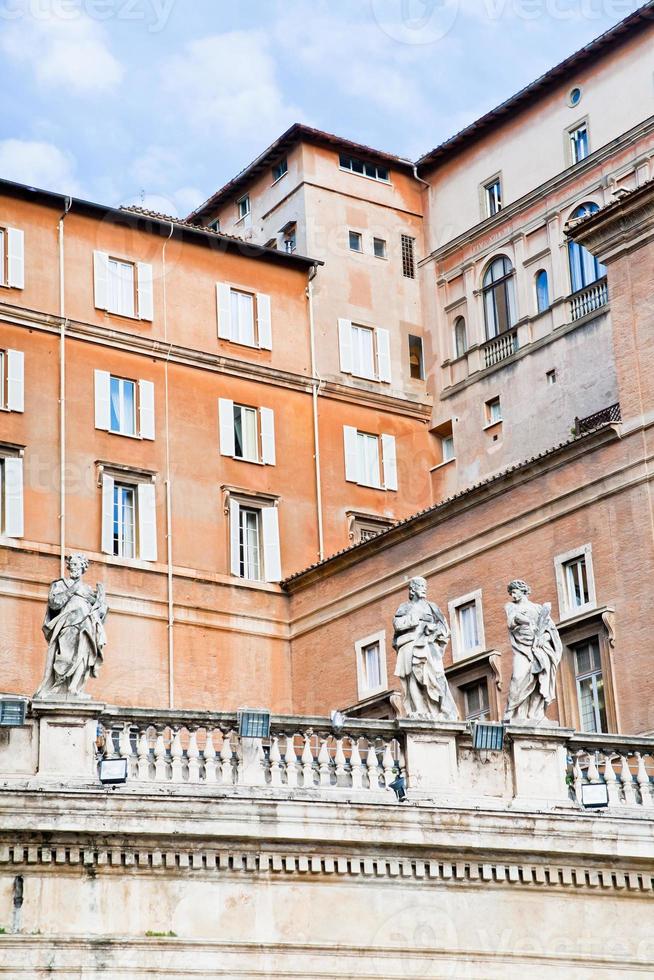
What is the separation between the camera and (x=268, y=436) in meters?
51.2

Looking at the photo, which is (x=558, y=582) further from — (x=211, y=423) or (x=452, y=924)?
(x=452, y=924)

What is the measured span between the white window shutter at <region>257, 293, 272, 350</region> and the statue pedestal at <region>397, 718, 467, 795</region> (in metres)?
28.0

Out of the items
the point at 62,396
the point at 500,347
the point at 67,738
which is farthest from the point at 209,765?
the point at 500,347

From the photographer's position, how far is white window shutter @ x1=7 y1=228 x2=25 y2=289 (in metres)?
48.7

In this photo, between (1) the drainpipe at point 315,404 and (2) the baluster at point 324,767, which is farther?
(1) the drainpipe at point 315,404

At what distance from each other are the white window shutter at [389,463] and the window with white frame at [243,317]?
401 centimetres

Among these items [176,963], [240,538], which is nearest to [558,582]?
[240,538]

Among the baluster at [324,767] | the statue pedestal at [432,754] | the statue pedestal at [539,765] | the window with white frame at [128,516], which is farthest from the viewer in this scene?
the window with white frame at [128,516]

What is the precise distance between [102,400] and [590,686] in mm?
15461

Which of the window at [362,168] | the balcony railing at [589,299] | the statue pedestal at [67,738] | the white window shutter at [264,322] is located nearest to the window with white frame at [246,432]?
the white window shutter at [264,322]

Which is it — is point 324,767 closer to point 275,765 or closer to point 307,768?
point 307,768

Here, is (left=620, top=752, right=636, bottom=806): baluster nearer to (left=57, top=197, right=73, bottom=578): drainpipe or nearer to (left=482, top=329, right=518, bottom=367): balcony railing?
(left=57, top=197, right=73, bottom=578): drainpipe

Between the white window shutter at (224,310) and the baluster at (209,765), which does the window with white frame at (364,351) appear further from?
the baluster at (209,765)

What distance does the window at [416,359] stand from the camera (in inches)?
2203
